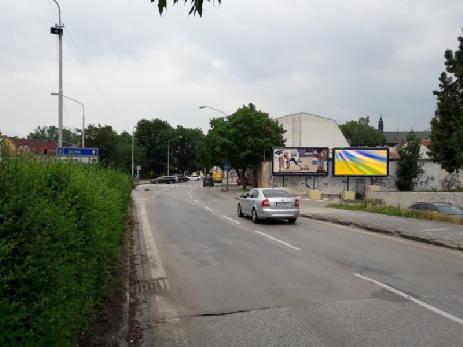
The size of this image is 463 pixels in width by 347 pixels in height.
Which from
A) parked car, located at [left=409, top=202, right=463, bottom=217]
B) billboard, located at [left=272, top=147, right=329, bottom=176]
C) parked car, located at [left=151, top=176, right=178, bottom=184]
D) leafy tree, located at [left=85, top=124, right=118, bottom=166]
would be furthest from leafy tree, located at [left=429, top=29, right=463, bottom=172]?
parked car, located at [left=151, top=176, right=178, bottom=184]

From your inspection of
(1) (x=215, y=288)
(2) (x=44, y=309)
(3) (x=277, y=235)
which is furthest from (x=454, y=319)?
(3) (x=277, y=235)

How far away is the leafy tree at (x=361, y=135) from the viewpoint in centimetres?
12150

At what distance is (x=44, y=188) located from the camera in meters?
4.52

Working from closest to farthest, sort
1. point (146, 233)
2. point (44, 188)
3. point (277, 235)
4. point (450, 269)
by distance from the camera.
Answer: point (44, 188)
point (450, 269)
point (277, 235)
point (146, 233)

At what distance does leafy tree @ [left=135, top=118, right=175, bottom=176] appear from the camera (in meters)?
107

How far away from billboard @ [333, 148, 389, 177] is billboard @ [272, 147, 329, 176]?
49.9 inches

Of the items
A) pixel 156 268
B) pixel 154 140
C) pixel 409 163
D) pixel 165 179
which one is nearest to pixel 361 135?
pixel 154 140

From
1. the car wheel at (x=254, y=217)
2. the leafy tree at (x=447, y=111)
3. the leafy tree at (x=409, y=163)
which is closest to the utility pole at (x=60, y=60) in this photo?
the car wheel at (x=254, y=217)

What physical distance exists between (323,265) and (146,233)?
26.7 ft

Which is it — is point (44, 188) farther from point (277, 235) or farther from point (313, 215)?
point (313, 215)

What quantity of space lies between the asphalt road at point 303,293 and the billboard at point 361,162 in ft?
103

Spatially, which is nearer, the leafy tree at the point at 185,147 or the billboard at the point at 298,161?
the billboard at the point at 298,161

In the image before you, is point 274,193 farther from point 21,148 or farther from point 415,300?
point 21,148

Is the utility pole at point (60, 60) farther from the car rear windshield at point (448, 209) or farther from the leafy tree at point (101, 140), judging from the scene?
the leafy tree at point (101, 140)
